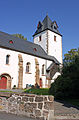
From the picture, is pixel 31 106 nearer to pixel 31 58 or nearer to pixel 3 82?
pixel 3 82

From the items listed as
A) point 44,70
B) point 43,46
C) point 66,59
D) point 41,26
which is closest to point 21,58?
point 44,70

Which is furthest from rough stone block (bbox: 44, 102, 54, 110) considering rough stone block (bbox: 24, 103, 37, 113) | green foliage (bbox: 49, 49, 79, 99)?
green foliage (bbox: 49, 49, 79, 99)

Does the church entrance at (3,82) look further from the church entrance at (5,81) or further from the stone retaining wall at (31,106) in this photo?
the stone retaining wall at (31,106)

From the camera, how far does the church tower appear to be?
1186 inches

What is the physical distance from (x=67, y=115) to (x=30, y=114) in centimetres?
191

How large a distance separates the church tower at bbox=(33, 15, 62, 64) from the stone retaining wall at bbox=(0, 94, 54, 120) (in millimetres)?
23560

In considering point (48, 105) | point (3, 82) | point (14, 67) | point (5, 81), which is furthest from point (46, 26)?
point (48, 105)

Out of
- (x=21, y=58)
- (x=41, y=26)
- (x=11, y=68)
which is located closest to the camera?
(x=11, y=68)

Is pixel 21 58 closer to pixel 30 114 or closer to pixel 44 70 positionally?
pixel 44 70

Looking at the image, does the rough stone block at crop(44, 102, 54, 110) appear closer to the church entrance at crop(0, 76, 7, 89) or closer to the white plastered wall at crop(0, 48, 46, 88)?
the white plastered wall at crop(0, 48, 46, 88)

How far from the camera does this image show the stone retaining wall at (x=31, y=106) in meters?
5.20

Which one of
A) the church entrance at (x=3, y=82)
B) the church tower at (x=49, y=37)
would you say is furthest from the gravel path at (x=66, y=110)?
the church tower at (x=49, y=37)

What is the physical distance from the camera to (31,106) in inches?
219

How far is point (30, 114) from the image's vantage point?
5.52 m
